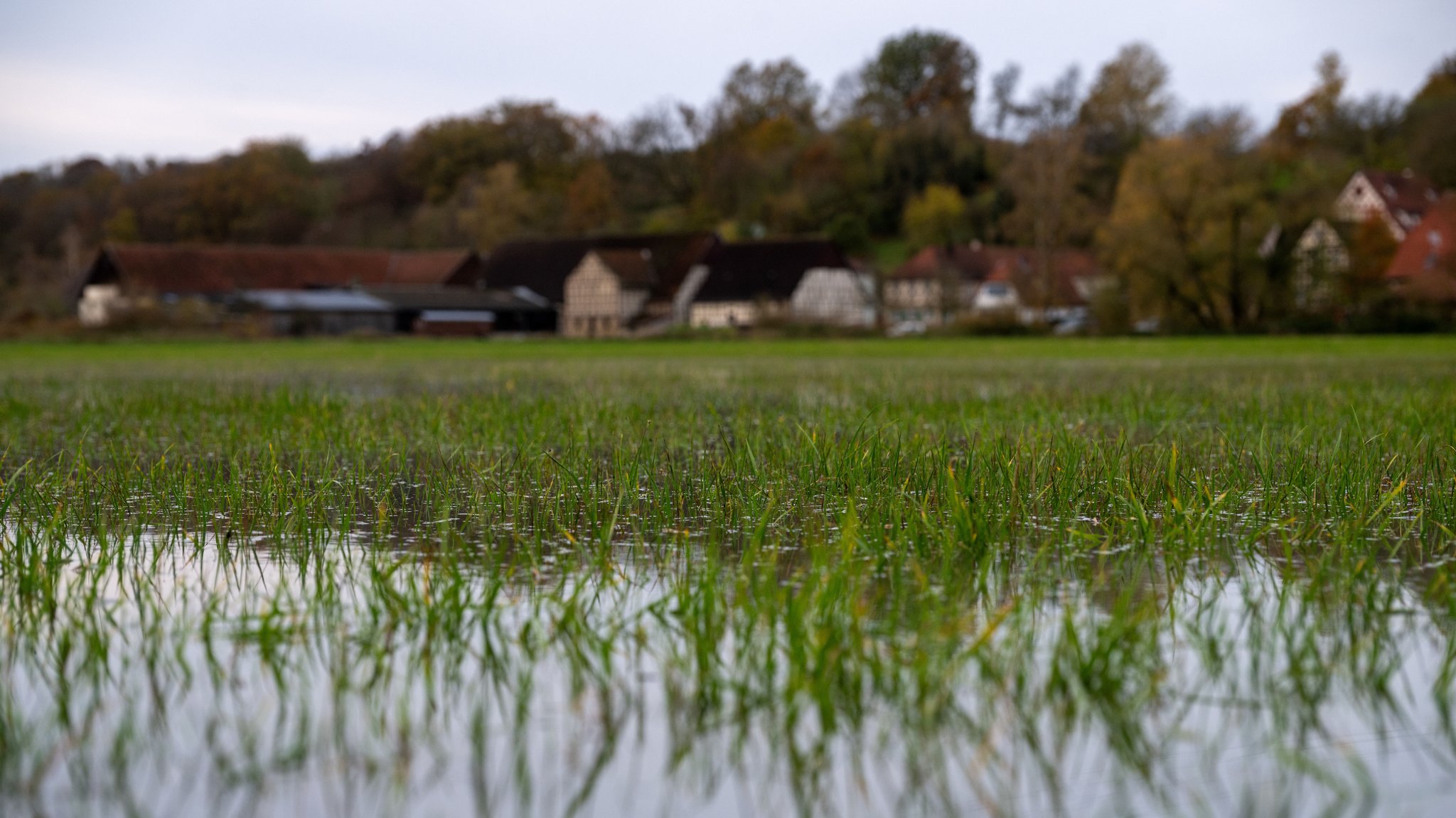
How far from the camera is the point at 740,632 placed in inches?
100

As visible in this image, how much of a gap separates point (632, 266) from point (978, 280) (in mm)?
24475

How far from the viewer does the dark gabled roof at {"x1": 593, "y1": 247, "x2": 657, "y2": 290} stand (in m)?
80.6

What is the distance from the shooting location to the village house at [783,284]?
252 ft

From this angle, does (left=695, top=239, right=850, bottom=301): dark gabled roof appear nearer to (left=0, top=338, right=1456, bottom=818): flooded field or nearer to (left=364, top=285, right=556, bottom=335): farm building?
(left=364, top=285, right=556, bottom=335): farm building

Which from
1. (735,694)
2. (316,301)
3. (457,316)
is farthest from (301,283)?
(735,694)

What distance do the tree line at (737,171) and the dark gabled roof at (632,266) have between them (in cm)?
1150

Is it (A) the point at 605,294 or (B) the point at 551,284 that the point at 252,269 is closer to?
(B) the point at 551,284

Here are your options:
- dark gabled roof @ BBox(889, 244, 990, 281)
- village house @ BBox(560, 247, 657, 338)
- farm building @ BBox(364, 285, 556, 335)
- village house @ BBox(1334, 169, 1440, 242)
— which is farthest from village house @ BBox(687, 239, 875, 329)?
village house @ BBox(1334, 169, 1440, 242)

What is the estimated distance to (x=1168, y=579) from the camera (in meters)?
3.15

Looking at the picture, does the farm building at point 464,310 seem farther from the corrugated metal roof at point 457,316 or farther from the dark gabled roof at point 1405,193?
the dark gabled roof at point 1405,193

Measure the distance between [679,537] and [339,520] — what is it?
115 cm

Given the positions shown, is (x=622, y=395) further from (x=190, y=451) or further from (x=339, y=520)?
(x=339, y=520)

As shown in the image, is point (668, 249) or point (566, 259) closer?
point (668, 249)

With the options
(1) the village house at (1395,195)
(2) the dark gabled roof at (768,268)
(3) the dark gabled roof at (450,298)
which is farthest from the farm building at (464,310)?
(1) the village house at (1395,195)
